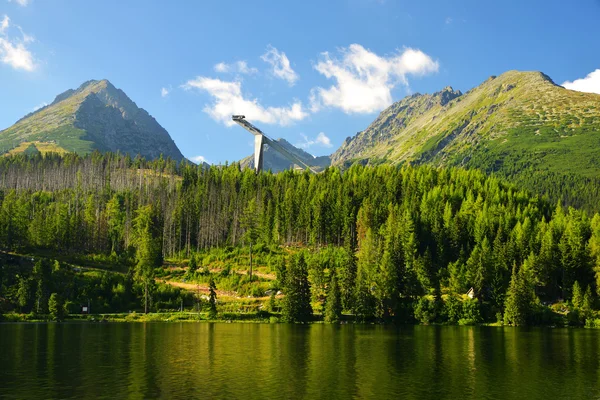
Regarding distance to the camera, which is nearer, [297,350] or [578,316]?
[297,350]

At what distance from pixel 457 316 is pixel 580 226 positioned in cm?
4593

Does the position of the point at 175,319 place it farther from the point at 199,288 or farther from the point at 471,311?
the point at 471,311

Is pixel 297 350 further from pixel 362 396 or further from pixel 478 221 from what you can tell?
pixel 478 221

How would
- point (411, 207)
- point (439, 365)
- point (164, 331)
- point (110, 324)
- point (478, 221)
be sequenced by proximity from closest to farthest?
point (439, 365), point (164, 331), point (110, 324), point (478, 221), point (411, 207)

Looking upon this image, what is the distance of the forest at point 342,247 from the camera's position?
373ft

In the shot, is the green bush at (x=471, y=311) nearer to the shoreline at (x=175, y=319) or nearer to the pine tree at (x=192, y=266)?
the shoreline at (x=175, y=319)

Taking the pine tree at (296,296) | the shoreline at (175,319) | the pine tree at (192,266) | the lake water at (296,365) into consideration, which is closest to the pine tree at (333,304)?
the shoreline at (175,319)

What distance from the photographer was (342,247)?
155 m

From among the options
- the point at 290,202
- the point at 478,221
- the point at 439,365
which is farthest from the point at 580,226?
the point at 439,365

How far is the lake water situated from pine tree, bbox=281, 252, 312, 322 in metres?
20.3

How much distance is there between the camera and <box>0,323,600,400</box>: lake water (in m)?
42.6

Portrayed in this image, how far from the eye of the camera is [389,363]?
2224 inches

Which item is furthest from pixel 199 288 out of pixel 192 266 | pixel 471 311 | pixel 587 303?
pixel 587 303

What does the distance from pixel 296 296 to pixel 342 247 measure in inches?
1868
